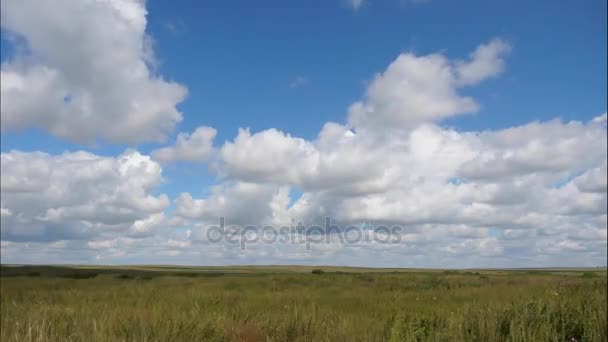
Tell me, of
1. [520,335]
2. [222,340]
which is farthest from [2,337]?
[520,335]

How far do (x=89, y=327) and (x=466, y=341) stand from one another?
14.1ft

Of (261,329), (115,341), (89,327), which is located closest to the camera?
(115,341)

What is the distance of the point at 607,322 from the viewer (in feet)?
23.2

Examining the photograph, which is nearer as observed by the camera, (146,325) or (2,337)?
(2,337)

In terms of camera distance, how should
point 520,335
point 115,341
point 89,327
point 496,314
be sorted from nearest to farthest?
1. point 115,341
2. point 520,335
3. point 89,327
4. point 496,314

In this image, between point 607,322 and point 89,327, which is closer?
point 89,327

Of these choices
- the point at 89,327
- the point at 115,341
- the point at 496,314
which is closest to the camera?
the point at 115,341

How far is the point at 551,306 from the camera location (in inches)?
304

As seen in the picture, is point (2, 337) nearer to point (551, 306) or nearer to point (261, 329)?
point (261, 329)

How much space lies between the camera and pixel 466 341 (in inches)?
234

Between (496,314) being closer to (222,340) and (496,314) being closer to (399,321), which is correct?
(399,321)

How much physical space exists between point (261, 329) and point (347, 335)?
129cm

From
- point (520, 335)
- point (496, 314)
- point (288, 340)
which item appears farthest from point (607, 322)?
point (288, 340)

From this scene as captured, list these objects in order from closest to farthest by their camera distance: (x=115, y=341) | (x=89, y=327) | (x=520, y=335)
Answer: (x=115, y=341) < (x=520, y=335) < (x=89, y=327)
